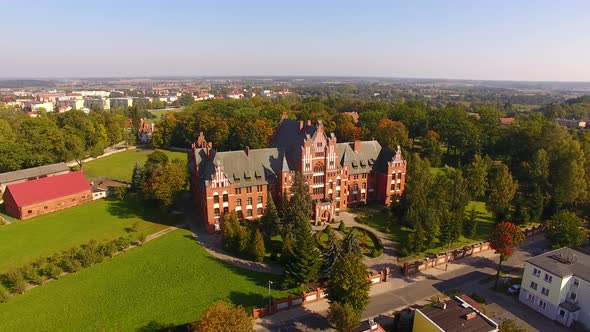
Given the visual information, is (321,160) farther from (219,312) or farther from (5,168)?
(5,168)

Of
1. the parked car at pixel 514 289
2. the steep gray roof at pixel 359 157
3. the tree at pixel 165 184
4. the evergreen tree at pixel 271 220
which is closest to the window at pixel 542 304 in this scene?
the parked car at pixel 514 289

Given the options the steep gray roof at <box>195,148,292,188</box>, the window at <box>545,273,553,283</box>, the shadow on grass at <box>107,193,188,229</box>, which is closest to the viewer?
the window at <box>545,273,553,283</box>

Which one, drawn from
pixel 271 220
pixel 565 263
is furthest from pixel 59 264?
pixel 565 263

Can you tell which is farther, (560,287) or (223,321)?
(560,287)

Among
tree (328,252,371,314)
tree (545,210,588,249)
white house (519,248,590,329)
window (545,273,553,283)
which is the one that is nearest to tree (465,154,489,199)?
tree (545,210,588,249)

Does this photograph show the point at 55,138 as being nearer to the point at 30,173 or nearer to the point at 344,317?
the point at 30,173

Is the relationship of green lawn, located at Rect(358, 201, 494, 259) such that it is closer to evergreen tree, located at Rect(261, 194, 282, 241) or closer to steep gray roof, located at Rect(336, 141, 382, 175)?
steep gray roof, located at Rect(336, 141, 382, 175)
